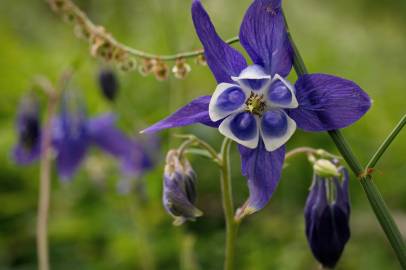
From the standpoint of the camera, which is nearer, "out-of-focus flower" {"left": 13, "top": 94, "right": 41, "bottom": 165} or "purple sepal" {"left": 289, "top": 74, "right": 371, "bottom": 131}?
"purple sepal" {"left": 289, "top": 74, "right": 371, "bottom": 131}

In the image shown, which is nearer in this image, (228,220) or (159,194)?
(228,220)

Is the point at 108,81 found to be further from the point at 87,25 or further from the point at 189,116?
the point at 189,116

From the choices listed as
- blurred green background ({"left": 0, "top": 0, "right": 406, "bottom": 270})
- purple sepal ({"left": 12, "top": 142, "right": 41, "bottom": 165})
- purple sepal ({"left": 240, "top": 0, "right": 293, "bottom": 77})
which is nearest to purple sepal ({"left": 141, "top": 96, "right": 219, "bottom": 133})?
purple sepal ({"left": 240, "top": 0, "right": 293, "bottom": 77})

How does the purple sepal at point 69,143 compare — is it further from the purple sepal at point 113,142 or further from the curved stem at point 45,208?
the curved stem at point 45,208

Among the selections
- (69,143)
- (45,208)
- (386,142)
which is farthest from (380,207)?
(69,143)

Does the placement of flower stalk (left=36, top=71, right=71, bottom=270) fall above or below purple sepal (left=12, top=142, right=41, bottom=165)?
below

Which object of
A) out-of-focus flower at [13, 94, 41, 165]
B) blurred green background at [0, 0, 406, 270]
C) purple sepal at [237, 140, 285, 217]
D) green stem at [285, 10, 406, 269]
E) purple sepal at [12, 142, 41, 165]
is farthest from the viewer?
blurred green background at [0, 0, 406, 270]

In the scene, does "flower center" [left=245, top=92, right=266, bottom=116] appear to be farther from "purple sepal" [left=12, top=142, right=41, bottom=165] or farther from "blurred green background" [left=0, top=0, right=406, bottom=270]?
"purple sepal" [left=12, top=142, right=41, bottom=165]
